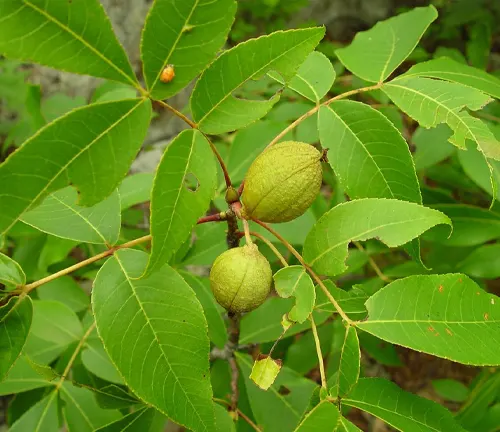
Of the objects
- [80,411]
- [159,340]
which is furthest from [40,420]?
[159,340]

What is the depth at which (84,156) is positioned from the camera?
89 centimetres

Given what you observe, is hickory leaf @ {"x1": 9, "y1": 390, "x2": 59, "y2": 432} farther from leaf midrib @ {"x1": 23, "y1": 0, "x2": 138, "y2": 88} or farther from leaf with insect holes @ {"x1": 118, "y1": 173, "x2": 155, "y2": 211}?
leaf midrib @ {"x1": 23, "y1": 0, "x2": 138, "y2": 88}

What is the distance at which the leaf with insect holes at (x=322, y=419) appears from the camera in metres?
0.95

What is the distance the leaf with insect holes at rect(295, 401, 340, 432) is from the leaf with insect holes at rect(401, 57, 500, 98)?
32.0 inches

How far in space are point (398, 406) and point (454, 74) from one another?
0.82m

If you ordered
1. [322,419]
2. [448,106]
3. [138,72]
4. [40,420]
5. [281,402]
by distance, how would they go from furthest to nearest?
[138,72], [281,402], [40,420], [448,106], [322,419]

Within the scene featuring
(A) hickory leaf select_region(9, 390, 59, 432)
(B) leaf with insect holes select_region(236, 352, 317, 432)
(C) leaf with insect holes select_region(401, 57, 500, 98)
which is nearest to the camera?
(C) leaf with insect holes select_region(401, 57, 500, 98)

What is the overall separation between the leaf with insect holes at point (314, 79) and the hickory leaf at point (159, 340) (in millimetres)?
618

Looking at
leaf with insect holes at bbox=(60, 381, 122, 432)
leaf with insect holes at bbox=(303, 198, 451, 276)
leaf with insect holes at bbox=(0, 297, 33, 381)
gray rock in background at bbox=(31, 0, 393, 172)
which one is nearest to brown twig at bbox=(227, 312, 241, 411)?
leaf with insect holes at bbox=(60, 381, 122, 432)

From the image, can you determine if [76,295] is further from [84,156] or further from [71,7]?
[71,7]

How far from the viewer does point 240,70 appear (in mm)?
979

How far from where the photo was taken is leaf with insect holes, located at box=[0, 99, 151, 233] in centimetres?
84

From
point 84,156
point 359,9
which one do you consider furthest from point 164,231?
point 359,9

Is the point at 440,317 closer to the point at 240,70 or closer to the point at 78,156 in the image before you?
the point at 240,70
